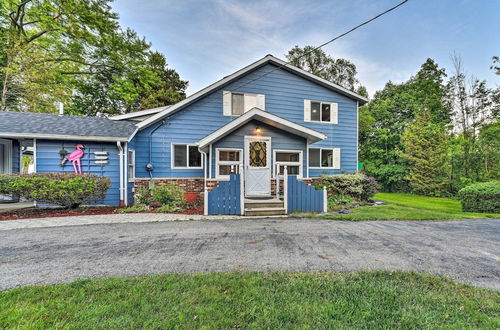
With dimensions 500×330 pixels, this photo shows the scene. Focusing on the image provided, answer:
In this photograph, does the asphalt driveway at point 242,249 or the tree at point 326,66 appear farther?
the tree at point 326,66

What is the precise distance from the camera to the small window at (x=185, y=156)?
9712 millimetres

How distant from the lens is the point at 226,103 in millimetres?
10281

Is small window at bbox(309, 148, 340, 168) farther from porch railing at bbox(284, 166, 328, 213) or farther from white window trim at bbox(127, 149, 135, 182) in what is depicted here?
white window trim at bbox(127, 149, 135, 182)

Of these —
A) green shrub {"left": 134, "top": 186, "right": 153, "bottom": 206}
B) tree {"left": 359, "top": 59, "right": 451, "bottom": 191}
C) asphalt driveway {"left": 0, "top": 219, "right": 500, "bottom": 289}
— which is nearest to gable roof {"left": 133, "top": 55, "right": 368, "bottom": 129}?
green shrub {"left": 134, "top": 186, "right": 153, "bottom": 206}

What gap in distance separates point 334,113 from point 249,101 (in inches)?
198

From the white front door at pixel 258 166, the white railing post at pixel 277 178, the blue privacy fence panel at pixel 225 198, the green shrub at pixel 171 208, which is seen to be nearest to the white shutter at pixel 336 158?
the white railing post at pixel 277 178

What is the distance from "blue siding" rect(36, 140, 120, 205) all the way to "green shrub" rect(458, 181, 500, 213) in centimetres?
1449

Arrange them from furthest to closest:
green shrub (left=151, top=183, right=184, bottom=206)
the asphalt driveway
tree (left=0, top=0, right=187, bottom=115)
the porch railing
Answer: tree (left=0, top=0, right=187, bottom=115) → green shrub (left=151, top=183, right=184, bottom=206) → the porch railing → the asphalt driveway

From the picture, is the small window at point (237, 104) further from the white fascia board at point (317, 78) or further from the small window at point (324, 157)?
the small window at point (324, 157)

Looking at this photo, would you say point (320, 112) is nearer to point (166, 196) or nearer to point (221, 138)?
point (221, 138)

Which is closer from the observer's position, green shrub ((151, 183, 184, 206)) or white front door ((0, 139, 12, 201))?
green shrub ((151, 183, 184, 206))

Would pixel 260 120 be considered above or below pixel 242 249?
above

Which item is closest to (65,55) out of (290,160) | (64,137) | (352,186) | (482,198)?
(64,137)

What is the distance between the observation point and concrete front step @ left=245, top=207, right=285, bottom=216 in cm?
662
